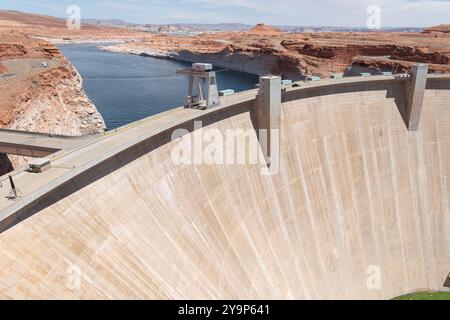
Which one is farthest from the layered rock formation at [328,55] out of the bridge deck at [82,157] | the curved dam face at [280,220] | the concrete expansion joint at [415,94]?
the bridge deck at [82,157]

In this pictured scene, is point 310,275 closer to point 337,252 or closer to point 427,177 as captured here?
point 337,252

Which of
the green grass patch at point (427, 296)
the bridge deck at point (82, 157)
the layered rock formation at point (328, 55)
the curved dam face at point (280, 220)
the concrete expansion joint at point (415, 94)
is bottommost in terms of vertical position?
the green grass patch at point (427, 296)

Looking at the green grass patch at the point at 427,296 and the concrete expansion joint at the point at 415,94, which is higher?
the concrete expansion joint at the point at 415,94

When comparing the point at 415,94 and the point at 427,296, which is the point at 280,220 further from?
the point at 415,94

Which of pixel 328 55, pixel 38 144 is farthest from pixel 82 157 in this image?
pixel 328 55

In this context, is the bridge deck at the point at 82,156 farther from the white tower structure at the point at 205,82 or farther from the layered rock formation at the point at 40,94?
the layered rock formation at the point at 40,94
